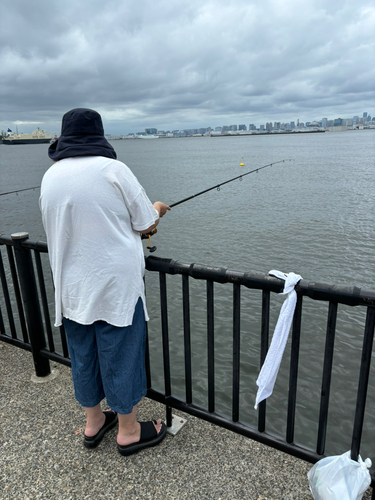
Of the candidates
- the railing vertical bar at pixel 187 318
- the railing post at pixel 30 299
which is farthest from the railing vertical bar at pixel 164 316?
the railing post at pixel 30 299

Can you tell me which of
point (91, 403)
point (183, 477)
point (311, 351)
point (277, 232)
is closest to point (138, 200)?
point (91, 403)

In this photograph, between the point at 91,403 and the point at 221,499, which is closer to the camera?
the point at 221,499

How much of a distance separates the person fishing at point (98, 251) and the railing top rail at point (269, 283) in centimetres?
26

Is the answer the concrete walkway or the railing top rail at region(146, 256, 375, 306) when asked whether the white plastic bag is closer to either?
the concrete walkway

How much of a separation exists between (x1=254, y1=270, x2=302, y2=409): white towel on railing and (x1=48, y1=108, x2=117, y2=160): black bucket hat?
1.13 metres

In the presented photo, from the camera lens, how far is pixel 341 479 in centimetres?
198

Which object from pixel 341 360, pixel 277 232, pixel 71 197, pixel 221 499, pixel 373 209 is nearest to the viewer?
pixel 71 197

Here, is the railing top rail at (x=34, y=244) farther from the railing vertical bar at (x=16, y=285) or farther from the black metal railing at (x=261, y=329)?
the railing vertical bar at (x=16, y=285)

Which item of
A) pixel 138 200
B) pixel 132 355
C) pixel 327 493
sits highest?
pixel 138 200

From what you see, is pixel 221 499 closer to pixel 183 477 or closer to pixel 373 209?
pixel 183 477

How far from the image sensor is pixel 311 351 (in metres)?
6.00

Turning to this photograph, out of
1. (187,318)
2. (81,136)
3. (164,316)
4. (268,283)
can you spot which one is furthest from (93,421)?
(81,136)

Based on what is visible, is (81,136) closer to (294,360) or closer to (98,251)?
(98,251)

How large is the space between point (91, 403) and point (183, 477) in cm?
→ 72
